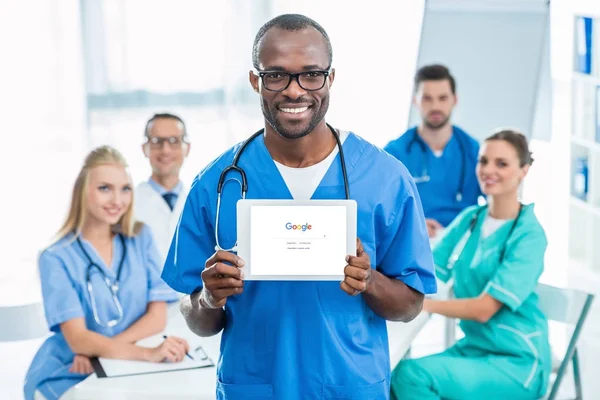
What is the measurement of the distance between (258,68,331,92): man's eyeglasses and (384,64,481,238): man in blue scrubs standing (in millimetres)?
2602

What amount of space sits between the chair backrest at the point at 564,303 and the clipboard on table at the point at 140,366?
3.70 feet

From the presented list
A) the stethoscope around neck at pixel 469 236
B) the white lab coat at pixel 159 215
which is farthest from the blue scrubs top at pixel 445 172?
the white lab coat at pixel 159 215

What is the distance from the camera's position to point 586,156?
498cm

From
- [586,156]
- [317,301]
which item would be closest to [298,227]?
[317,301]

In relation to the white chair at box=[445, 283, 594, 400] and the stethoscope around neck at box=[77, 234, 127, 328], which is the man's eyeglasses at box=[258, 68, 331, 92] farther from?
the white chair at box=[445, 283, 594, 400]

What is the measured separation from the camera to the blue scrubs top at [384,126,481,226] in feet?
13.3

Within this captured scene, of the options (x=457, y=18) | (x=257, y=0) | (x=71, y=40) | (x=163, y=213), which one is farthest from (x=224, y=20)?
(x=163, y=213)

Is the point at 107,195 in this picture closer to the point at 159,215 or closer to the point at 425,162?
the point at 159,215

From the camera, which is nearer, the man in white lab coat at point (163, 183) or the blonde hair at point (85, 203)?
the blonde hair at point (85, 203)

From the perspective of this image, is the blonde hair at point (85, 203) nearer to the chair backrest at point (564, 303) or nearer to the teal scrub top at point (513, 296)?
the teal scrub top at point (513, 296)

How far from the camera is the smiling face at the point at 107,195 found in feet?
8.78

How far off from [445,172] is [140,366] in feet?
7.06

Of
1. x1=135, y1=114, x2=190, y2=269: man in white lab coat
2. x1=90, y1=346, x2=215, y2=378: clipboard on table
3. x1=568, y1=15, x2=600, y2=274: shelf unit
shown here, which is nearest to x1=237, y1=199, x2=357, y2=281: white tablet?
x1=90, y1=346, x2=215, y2=378: clipboard on table

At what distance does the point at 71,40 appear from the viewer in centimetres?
596
